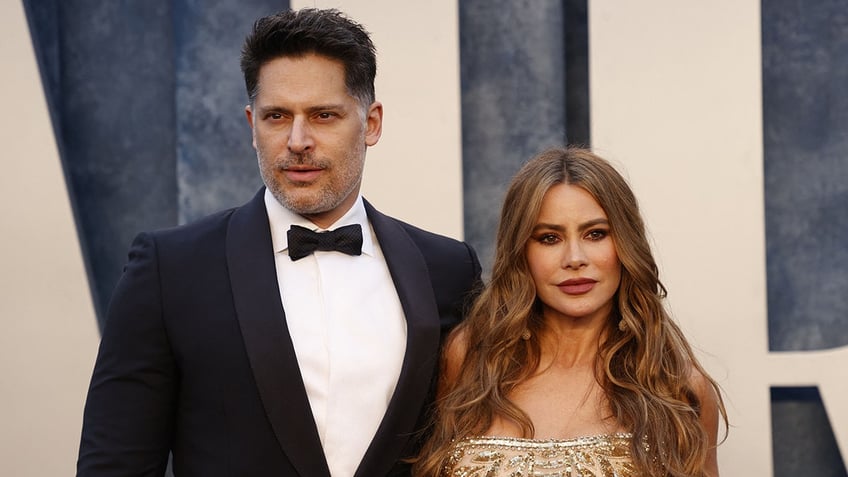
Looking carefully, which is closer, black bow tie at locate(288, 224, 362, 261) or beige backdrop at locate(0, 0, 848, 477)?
black bow tie at locate(288, 224, 362, 261)

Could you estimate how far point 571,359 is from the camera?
2744 millimetres

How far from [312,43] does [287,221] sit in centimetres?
41

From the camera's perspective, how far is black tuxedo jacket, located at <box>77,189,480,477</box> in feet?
7.28

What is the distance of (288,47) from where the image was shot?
7.67 ft

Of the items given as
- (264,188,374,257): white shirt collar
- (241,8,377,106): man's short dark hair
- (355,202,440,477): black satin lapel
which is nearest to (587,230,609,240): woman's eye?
(355,202,440,477): black satin lapel

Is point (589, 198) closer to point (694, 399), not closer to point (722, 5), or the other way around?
point (694, 399)

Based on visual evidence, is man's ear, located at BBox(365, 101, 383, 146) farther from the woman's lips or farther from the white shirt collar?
the woman's lips

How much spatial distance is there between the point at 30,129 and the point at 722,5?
2501 mm

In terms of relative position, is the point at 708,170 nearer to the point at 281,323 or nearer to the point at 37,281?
the point at 281,323

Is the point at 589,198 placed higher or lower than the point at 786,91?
lower

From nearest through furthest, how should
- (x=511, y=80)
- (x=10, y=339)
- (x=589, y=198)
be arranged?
(x=589, y=198), (x=10, y=339), (x=511, y=80)

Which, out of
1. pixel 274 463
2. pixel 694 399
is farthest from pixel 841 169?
pixel 274 463

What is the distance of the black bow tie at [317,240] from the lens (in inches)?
93.0

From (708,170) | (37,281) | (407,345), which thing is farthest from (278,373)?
(708,170)
